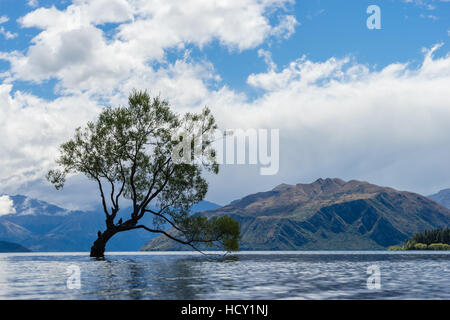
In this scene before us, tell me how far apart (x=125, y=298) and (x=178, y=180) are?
47.9 m

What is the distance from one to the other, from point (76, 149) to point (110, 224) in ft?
46.3

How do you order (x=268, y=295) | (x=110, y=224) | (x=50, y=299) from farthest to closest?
(x=110, y=224) → (x=268, y=295) → (x=50, y=299)

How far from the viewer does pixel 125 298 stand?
22.0m

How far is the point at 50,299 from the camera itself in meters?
21.8

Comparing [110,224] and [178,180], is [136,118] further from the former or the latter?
[110,224]

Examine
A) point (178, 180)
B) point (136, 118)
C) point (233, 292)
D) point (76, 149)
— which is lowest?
point (233, 292)
